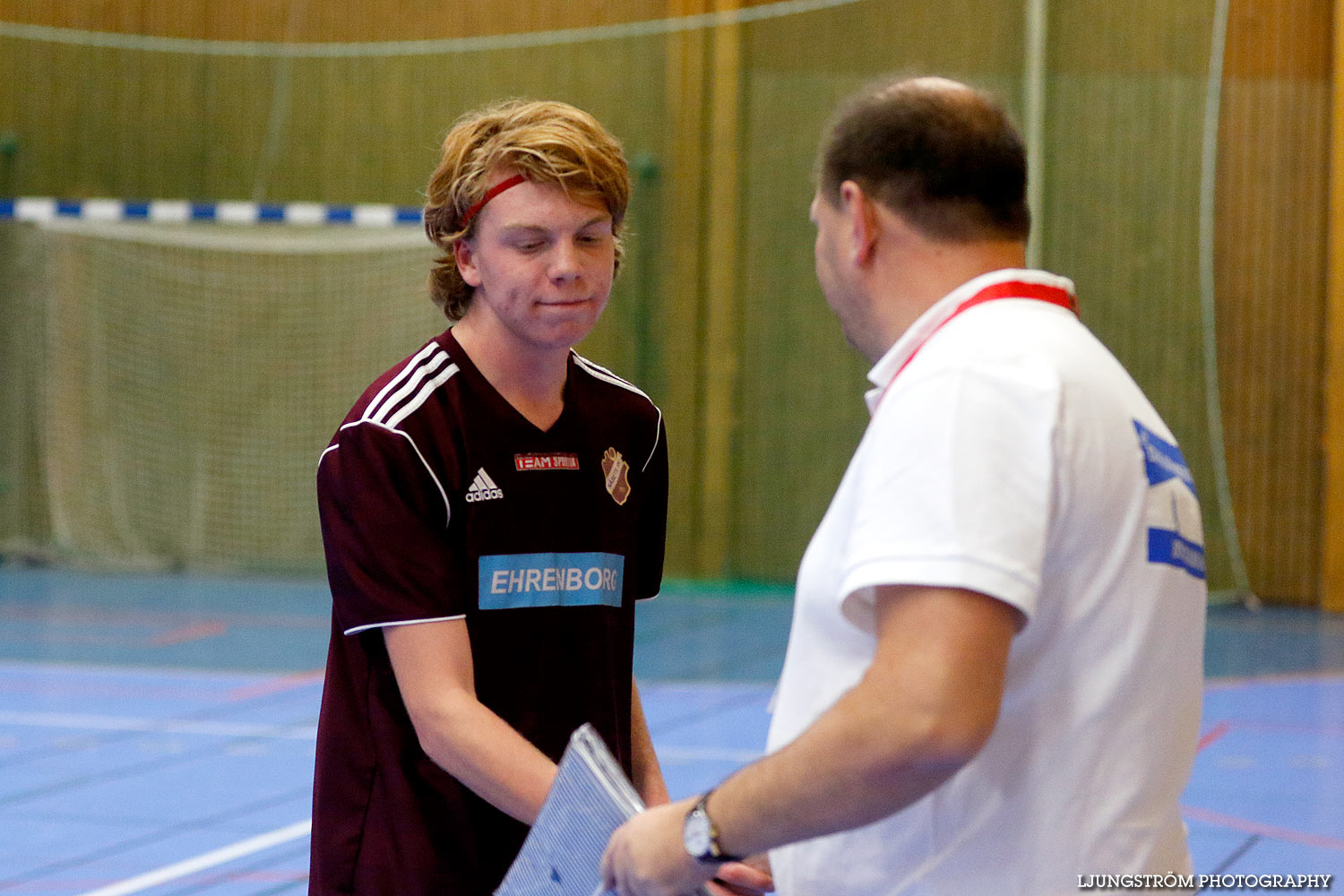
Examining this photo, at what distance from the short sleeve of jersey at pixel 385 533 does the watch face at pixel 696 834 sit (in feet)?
1.69

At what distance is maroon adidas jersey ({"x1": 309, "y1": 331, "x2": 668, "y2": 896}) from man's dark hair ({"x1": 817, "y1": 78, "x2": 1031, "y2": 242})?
667mm

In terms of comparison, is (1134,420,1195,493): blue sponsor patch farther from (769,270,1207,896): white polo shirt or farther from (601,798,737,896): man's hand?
(601,798,737,896): man's hand

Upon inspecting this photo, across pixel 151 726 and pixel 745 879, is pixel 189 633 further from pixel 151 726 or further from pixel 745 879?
pixel 745 879

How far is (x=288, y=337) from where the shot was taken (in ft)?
37.1

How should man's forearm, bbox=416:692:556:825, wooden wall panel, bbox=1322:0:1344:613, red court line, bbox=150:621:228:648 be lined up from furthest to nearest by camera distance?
wooden wall panel, bbox=1322:0:1344:613
red court line, bbox=150:621:228:648
man's forearm, bbox=416:692:556:825

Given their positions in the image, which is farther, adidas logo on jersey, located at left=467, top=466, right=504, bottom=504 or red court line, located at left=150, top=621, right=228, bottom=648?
red court line, located at left=150, top=621, right=228, bottom=648

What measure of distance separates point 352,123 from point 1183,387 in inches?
247

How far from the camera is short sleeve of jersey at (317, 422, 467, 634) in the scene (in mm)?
1820

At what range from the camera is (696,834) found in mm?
1427

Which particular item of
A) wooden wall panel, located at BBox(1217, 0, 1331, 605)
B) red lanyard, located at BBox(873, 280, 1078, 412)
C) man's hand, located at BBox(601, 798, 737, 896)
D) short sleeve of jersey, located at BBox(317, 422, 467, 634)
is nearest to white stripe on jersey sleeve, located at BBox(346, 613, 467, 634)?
short sleeve of jersey, located at BBox(317, 422, 467, 634)

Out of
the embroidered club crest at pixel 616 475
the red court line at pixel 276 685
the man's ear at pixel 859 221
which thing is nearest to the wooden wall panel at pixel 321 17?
the red court line at pixel 276 685

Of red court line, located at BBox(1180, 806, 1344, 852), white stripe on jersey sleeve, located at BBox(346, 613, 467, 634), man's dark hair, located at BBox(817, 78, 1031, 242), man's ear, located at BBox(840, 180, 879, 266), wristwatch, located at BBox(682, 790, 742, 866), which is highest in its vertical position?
man's dark hair, located at BBox(817, 78, 1031, 242)

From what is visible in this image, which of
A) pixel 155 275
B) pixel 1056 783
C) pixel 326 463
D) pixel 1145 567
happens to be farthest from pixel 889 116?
pixel 155 275

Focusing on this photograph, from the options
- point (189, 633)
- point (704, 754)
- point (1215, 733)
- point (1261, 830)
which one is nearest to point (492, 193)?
point (1261, 830)
